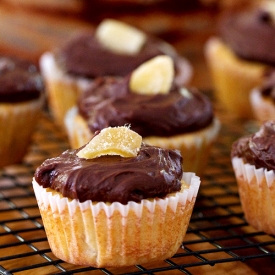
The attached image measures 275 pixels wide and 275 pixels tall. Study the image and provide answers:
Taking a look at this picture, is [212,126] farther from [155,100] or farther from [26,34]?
[26,34]

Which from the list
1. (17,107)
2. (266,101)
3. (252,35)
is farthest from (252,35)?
(17,107)

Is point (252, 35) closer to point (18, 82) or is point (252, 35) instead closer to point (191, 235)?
point (18, 82)

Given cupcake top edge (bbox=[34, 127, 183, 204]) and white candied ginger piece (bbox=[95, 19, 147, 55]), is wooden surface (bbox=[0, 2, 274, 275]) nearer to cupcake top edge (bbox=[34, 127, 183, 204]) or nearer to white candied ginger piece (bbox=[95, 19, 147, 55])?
white candied ginger piece (bbox=[95, 19, 147, 55])

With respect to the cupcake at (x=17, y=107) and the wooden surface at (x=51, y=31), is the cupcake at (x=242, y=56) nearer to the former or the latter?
the wooden surface at (x=51, y=31)

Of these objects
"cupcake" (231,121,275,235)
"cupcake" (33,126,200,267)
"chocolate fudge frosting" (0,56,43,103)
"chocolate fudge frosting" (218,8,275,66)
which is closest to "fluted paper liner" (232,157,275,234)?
"cupcake" (231,121,275,235)

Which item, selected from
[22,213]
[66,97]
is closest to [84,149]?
[22,213]

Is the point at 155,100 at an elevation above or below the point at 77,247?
above
